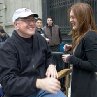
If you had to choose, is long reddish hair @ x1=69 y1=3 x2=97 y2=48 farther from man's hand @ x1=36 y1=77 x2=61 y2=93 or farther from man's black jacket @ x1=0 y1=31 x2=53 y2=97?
man's hand @ x1=36 y1=77 x2=61 y2=93

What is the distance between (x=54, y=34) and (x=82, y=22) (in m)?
6.02

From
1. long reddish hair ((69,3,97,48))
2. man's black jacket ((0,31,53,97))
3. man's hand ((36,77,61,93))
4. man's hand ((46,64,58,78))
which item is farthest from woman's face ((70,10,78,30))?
man's hand ((36,77,61,93))


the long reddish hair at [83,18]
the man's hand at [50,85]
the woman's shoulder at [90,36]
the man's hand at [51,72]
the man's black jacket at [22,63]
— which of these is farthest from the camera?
the long reddish hair at [83,18]

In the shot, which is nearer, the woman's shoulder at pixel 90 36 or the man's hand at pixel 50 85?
the man's hand at pixel 50 85

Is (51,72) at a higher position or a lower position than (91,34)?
lower

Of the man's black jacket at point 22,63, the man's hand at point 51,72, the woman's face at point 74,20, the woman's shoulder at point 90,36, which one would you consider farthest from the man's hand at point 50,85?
the woman's face at point 74,20

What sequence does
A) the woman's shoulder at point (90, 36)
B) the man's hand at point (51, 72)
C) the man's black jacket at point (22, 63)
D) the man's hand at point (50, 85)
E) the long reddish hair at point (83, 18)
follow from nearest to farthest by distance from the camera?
the man's hand at point (50, 85), the man's black jacket at point (22, 63), the man's hand at point (51, 72), the woman's shoulder at point (90, 36), the long reddish hair at point (83, 18)

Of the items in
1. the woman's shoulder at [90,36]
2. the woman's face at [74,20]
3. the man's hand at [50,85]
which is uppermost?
the woman's face at [74,20]

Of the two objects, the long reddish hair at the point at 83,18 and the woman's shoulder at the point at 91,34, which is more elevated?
the long reddish hair at the point at 83,18

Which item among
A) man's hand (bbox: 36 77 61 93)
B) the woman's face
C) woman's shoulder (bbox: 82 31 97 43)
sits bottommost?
man's hand (bbox: 36 77 61 93)

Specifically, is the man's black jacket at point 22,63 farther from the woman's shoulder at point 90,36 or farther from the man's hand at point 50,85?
the woman's shoulder at point 90,36

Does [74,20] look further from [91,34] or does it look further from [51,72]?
[51,72]

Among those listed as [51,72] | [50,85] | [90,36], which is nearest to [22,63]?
[51,72]

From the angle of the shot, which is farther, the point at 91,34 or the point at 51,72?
the point at 91,34
